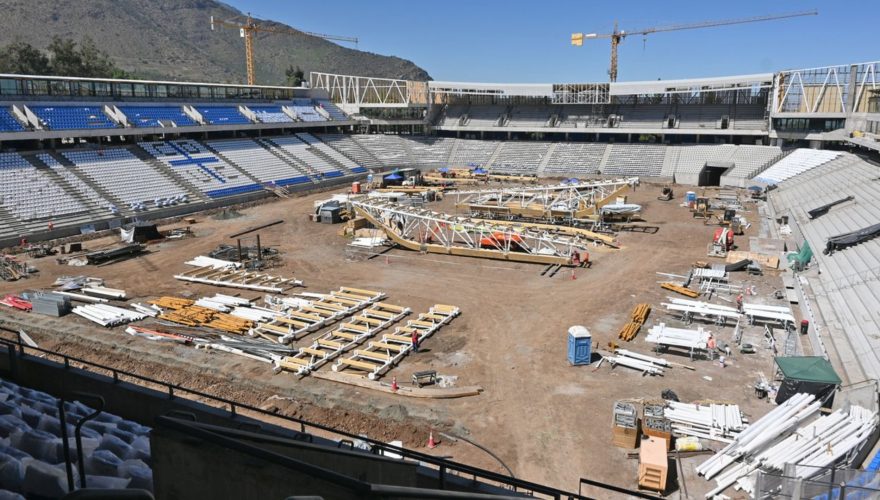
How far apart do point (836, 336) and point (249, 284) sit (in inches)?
937

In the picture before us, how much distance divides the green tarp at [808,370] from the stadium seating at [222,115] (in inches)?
2093

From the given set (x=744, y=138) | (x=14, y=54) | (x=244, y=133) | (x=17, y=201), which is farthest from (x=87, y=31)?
(x=744, y=138)

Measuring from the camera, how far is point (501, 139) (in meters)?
72.9

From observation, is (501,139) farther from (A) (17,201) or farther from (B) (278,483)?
(B) (278,483)

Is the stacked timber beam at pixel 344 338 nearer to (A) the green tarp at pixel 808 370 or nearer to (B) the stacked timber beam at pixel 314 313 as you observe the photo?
(B) the stacked timber beam at pixel 314 313

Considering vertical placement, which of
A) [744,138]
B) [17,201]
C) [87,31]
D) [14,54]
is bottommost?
[17,201]

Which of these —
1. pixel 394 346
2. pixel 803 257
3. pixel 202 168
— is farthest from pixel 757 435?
pixel 202 168

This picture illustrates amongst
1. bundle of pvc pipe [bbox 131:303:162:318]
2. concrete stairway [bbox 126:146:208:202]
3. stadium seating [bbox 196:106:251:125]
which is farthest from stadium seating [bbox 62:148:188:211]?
bundle of pvc pipe [bbox 131:303:162:318]

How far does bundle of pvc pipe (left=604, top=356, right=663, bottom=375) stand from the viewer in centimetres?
1738

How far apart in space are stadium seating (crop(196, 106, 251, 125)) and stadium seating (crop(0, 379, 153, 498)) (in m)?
48.6

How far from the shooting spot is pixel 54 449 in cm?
858

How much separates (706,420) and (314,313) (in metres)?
14.7

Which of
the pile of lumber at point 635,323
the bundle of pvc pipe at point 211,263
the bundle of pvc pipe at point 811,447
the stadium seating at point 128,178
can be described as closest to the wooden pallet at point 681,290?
the pile of lumber at point 635,323

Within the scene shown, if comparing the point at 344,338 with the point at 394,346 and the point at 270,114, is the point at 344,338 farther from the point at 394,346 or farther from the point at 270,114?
the point at 270,114
